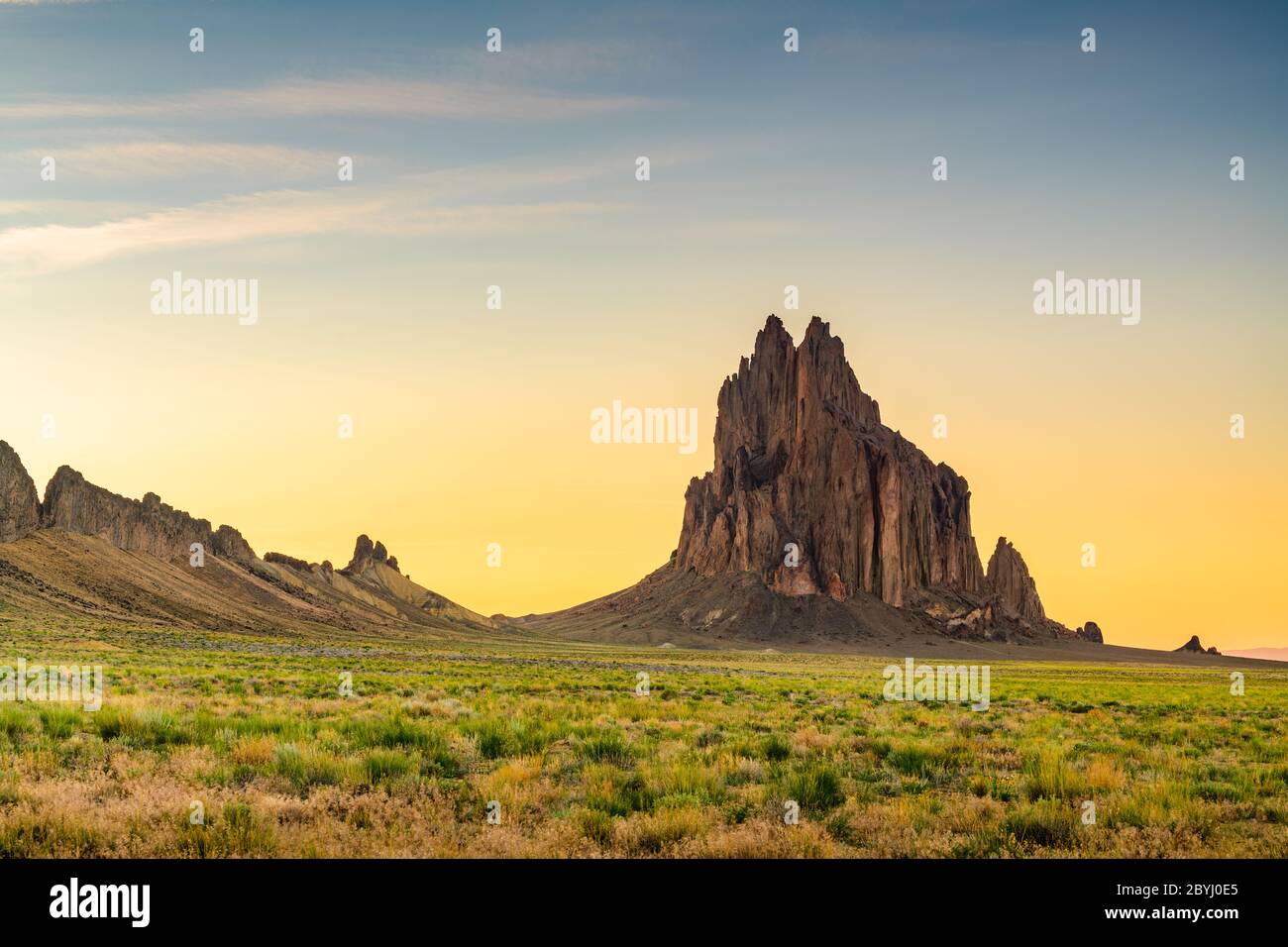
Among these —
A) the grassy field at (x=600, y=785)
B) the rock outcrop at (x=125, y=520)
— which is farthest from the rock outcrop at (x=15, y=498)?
the grassy field at (x=600, y=785)

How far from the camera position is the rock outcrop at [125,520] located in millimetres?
142125

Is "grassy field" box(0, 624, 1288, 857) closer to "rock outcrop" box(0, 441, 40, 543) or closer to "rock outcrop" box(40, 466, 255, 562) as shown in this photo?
"rock outcrop" box(0, 441, 40, 543)

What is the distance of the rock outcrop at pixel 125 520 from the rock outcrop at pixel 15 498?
5.18 metres

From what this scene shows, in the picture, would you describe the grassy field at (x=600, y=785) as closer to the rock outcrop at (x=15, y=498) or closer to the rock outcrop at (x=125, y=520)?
the rock outcrop at (x=15, y=498)

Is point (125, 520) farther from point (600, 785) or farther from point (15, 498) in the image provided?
point (600, 785)

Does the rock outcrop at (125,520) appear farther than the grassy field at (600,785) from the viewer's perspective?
Yes

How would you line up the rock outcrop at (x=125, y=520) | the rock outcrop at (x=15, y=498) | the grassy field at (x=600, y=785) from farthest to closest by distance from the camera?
1. the rock outcrop at (x=125, y=520)
2. the rock outcrop at (x=15, y=498)
3. the grassy field at (x=600, y=785)

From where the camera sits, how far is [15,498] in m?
128

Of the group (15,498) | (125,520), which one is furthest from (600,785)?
(125,520)

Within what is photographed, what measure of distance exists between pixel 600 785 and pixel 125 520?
167768mm
